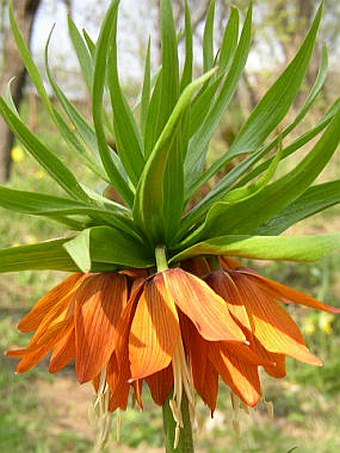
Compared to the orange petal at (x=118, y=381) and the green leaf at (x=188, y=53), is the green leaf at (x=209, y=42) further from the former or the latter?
the orange petal at (x=118, y=381)

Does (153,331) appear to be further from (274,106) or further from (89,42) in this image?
(89,42)

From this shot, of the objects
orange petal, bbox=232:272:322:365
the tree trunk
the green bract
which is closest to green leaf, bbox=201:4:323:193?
the green bract

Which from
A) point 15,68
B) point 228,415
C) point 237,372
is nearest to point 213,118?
point 237,372

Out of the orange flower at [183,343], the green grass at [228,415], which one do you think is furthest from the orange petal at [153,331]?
the green grass at [228,415]

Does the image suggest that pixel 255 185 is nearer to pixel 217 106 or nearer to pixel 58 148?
pixel 217 106

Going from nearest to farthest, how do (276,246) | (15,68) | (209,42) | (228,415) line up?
(276,246)
(209,42)
(228,415)
(15,68)

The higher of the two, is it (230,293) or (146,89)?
(146,89)
